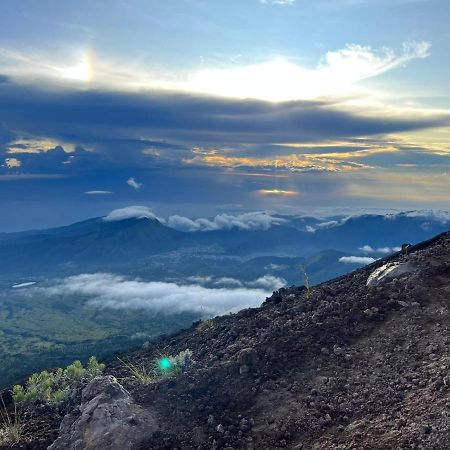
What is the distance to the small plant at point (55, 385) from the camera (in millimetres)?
24841

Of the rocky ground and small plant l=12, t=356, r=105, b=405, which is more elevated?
the rocky ground

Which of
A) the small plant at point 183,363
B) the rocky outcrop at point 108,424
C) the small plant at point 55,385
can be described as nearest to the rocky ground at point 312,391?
the rocky outcrop at point 108,424

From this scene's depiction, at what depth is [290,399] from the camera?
17.3 meters

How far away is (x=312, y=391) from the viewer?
17125 mm

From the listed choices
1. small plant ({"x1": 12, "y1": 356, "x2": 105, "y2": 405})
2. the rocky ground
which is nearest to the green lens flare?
the rocky ground

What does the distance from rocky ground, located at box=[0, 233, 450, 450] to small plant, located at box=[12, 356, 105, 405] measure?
1.34 meters

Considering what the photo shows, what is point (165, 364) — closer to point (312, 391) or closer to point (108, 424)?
point (108, 424)

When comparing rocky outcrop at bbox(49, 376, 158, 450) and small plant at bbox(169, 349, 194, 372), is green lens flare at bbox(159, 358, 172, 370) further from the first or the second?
rocky outcrop at bbox(49, 376, 158, 450)

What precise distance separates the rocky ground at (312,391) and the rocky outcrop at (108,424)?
5 cm

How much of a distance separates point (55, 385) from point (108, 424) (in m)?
11.3

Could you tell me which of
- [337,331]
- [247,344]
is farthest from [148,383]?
[337,331]

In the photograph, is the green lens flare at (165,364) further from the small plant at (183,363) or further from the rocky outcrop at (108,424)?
the rocky outcrop at (108,424)

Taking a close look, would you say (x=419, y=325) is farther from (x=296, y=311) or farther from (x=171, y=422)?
(x=171, y=422)

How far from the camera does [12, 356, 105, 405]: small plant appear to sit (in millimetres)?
24841
